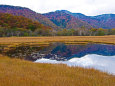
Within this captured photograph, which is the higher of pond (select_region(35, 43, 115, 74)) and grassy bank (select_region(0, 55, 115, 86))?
grassy bank (select_region(0, 55, 115, 86))

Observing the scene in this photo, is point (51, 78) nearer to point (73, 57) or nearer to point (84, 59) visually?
point (84, 59)

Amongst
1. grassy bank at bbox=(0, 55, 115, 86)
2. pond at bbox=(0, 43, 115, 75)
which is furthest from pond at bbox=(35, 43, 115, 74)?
grassy bank at bbox=(0, 55, 115, 86)

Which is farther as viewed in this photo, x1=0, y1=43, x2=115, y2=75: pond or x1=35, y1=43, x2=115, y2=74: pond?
x1=0, y1=43, x2=115, y2=75: pond

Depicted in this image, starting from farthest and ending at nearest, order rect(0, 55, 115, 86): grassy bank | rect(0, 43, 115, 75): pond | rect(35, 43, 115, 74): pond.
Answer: rect(0, 43, 115, 75): pond
rect(35, 43, 115, 74): pond
rect(0, 55, 115, 86): grassy bank

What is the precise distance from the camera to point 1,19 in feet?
473

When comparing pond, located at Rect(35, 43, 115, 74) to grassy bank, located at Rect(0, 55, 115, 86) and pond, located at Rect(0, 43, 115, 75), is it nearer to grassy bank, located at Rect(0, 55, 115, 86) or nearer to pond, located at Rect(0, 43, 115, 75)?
pond, located at Rect(0, 43, 115, 75)

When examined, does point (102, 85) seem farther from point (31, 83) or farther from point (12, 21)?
point (12, 21)

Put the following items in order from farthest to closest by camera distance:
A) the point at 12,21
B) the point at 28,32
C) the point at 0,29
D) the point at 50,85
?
the point at 12,21 < the point at 28,32 < the point at 0,29 < the point at 50,85

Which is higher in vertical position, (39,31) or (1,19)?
(1,19)

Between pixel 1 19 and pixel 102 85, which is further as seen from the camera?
pixel 1 19

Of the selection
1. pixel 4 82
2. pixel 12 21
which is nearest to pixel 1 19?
pixel 12 21

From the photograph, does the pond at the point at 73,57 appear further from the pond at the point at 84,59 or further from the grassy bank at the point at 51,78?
the grassy bank at the point at 51,78

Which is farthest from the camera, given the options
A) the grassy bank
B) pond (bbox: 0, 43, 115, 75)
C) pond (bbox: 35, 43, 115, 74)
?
pond (bbox: 0, 43, 115, 75)

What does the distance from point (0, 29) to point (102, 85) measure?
94.9m
